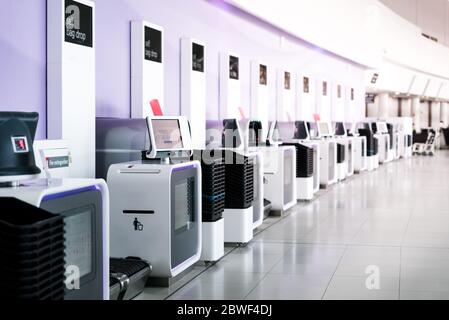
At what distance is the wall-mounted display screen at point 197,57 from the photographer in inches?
371

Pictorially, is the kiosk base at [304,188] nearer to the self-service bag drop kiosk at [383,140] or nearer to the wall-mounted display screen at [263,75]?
the wall-mounted display screen at [263,75]

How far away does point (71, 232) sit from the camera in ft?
13.3

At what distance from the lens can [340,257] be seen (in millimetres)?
7145

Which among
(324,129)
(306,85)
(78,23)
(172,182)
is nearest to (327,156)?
(324,129)

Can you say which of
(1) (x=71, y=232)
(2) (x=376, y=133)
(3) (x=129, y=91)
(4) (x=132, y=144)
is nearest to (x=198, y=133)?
(3) (x=129, y=91)

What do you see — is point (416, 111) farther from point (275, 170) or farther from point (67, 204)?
point (67, 204)

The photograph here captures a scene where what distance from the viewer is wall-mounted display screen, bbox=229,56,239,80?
11.2 m

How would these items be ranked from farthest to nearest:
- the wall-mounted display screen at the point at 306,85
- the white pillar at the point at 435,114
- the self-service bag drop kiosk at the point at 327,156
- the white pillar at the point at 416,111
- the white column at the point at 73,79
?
the white pillar at the point at 435,114
the white pillar at the point at 416,111
the wall-mounted display screen at the point at 306,85
the self-service bag drop kiosk at the point at 327,156
the white column at the point at 73,79

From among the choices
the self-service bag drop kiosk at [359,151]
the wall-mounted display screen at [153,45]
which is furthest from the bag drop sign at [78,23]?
the self-service bag drop kiosk at [359,151]

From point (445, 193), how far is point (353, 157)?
4754 mm

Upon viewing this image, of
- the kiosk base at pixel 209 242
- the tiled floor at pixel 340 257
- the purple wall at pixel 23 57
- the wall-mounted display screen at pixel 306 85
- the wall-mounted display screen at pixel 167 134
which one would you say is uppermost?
the wall-mounted display screen at pixel 306 85

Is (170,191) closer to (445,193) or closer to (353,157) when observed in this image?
(445,193)

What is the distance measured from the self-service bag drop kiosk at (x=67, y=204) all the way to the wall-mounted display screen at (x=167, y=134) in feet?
5.85

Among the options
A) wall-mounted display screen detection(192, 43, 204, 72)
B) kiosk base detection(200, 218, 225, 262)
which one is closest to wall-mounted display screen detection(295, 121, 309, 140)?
wall-mounted display screen detection(192, 43, 204, 72)
